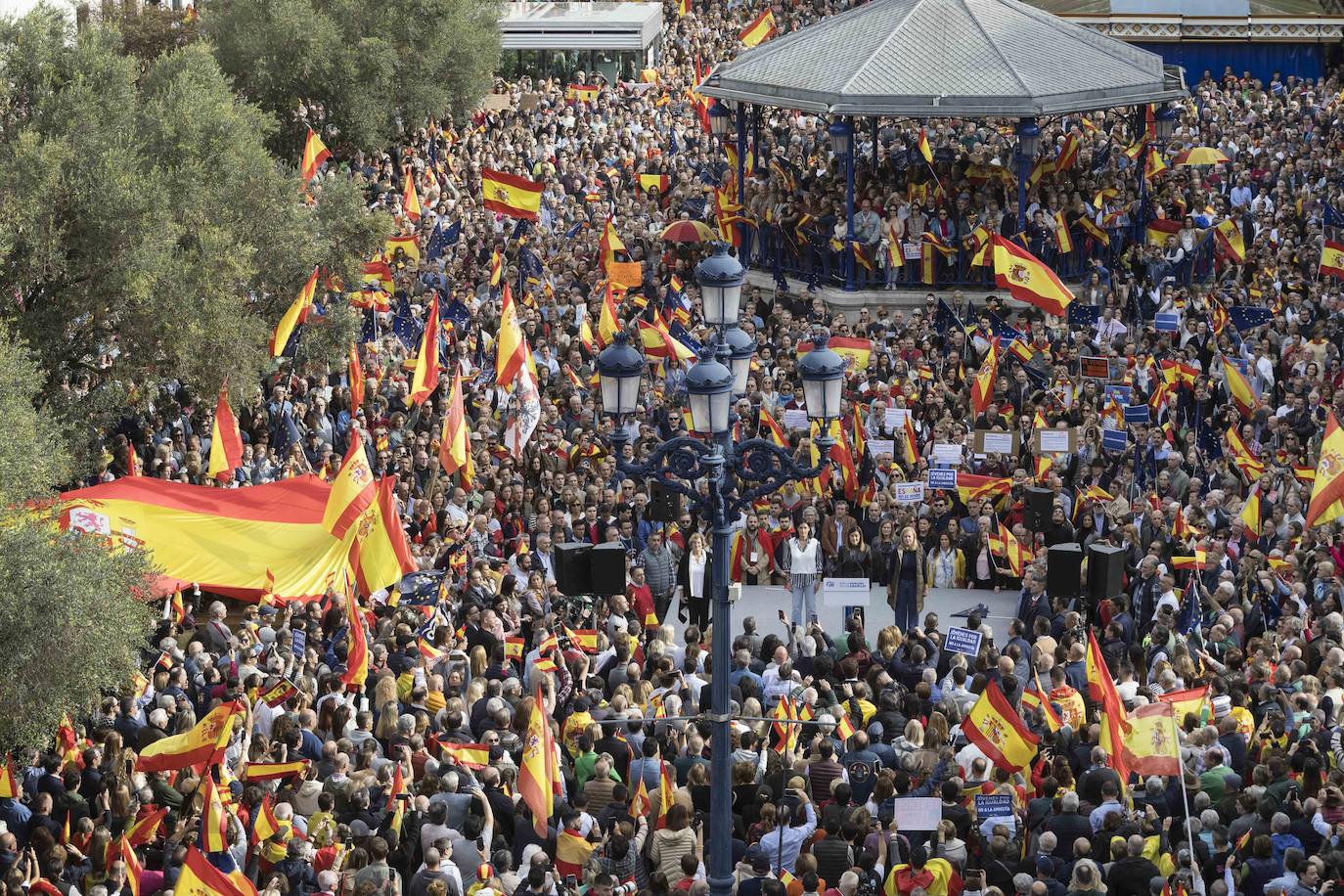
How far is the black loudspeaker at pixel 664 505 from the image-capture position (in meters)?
21.1

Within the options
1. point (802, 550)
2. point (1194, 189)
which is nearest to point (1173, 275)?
point (1194, 189)

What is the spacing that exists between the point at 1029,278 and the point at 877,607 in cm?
649

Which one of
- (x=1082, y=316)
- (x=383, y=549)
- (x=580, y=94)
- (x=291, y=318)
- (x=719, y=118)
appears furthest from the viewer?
(x=580, y=94)

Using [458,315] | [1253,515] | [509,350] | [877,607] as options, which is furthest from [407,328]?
[1253,515]

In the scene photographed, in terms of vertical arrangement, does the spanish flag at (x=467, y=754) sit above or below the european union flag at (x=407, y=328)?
above

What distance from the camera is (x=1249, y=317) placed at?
94.1ft

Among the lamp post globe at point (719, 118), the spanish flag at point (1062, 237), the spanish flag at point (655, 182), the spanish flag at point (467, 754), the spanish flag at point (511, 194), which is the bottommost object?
the spanish flag at point (655, 182)

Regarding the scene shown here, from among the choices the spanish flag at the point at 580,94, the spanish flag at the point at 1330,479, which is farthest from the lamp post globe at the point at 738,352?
the spanish flag at the point at 580,94

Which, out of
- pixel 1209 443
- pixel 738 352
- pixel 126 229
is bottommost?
pixel 1209 443

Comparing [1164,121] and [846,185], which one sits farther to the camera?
[1164,121]

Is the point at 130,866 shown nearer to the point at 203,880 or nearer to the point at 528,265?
the point at 203,880

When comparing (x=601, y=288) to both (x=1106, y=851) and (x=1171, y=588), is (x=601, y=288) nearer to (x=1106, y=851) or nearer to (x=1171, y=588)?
(x=1171, y=588)

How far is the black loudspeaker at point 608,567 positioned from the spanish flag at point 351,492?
501cm

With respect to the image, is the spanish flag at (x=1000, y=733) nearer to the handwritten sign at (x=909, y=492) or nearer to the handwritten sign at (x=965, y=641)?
the handwritten sign at (x=965, y=641)
